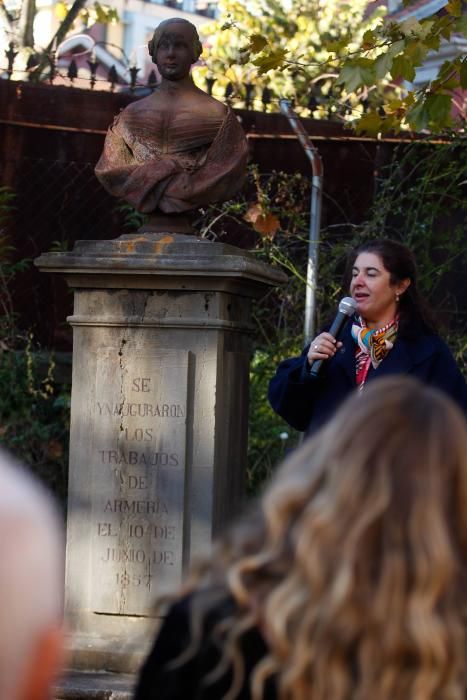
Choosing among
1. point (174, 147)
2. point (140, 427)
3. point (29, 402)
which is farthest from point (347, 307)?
point (29, 402)

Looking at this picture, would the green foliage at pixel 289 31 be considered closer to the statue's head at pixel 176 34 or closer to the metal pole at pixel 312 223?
the metal pole at pixel 312 223

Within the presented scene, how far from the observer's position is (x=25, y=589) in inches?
63.6

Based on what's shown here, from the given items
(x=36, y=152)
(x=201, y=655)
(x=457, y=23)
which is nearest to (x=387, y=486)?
(x=201, y=655)

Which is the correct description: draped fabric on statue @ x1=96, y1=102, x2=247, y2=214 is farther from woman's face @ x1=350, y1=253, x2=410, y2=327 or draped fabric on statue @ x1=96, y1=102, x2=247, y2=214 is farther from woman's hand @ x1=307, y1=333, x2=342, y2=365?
woman's hand @ x1=307, y1=333, x2=342, y2=365

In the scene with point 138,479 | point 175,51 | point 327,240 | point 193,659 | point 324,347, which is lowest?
point 193,659

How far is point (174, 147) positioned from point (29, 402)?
3.07 metres

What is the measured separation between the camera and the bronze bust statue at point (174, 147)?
6445 mm

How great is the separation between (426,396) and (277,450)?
7117 mm

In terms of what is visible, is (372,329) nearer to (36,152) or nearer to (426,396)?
(426,396)

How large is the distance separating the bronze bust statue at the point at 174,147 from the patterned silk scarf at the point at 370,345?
1260 mm

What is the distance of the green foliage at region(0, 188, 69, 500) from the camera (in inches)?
350

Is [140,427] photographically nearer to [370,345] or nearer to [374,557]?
[370,345]

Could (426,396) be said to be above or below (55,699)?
above

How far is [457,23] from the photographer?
6.59m
